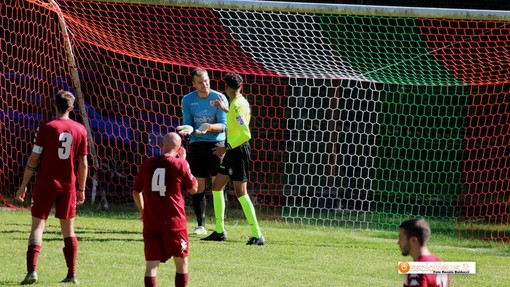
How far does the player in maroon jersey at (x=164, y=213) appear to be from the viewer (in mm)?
7016

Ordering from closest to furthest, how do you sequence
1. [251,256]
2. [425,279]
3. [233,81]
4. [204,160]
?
[425,279] < [251,256] < [233,81] < [204,160]

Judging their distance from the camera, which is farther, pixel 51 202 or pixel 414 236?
pixel 51 202

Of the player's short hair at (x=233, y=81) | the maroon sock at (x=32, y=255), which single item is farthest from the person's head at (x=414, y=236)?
the player's short hair at (x=233, y=81)

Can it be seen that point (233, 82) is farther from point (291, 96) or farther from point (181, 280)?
point (181, 280)

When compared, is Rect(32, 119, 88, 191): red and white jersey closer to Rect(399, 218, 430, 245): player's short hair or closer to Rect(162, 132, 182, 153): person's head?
Rect(162, 132, 182, 153): person's head

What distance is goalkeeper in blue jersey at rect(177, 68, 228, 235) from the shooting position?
417 inches

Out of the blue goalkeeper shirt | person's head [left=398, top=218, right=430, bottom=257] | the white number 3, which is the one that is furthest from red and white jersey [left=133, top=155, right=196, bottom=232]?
the blue goalkeeper shirt

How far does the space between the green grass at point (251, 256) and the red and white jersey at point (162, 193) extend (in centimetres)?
127

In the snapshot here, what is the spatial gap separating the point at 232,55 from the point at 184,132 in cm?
662

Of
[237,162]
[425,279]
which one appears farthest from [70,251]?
[425,279]

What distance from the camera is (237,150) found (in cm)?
1043

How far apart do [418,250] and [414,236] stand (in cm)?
8

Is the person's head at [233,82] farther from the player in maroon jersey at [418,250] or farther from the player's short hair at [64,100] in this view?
the player in maroon jersey at [418,250]

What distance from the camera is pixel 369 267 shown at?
945cm
